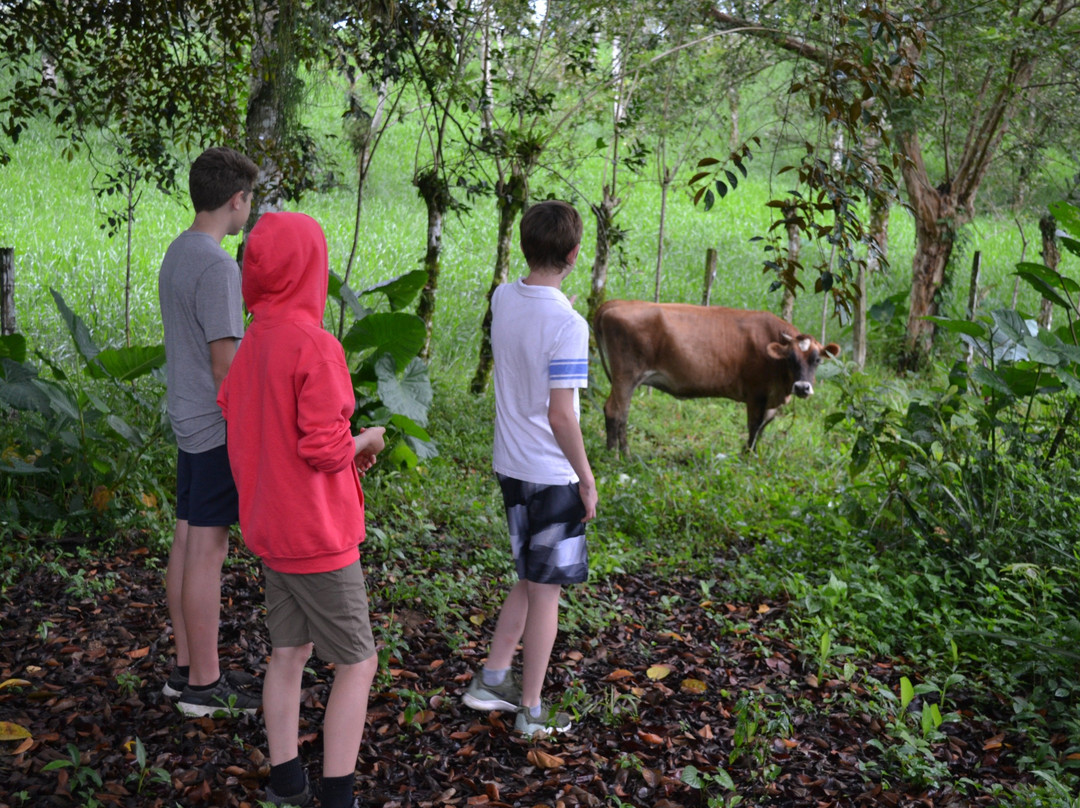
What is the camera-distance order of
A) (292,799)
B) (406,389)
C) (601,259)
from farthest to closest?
(601,259) < (406,389) < (292,799)

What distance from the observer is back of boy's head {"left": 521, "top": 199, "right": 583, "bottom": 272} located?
2967 mm

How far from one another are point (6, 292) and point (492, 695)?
456cm

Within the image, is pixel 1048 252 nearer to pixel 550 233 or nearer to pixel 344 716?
pixel 550 233

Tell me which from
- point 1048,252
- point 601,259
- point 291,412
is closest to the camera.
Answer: point 291,412

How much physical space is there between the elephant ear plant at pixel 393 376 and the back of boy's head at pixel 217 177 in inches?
93.6

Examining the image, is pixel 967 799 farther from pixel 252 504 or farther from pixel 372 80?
pixel 372 80

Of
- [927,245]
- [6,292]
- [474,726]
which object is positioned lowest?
[474,726]

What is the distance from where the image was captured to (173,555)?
3184 mm

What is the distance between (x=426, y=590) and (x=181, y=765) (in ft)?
5.35

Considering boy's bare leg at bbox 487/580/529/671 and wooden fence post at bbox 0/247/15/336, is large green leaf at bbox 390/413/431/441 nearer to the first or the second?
boy's bare leg at bbox 487/580/529/671

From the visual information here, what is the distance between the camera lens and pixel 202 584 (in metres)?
3.03

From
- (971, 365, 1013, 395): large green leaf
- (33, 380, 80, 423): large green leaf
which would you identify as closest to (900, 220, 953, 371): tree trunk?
(971, 365, 1013, 395): large green leaf

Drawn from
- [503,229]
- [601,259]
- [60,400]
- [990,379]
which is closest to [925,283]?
[601,259]

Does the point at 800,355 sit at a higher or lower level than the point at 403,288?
lower
